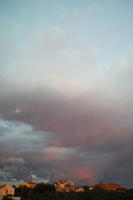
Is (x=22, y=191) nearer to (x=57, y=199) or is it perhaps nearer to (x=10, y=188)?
(x=10, y=188)

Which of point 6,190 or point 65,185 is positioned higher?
point 65,185

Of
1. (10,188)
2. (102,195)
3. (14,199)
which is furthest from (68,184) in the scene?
(102,195)

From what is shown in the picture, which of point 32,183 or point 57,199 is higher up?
point 32,183

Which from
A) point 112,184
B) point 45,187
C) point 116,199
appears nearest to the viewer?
point 116,199

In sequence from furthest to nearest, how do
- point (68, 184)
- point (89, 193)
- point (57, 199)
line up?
point (68, 184) < point (57, 199) < point (89, 193)

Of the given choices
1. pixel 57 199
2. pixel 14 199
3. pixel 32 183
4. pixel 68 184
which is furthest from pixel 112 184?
pixel 57 199

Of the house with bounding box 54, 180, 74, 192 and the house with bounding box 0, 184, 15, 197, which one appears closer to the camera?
the house with bounding box 0, 184, 15, 197

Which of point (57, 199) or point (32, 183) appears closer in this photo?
point (57, 199)

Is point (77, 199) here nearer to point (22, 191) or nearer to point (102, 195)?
point (102, 195)

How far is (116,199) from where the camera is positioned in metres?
37.4

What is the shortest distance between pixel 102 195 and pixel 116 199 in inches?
106

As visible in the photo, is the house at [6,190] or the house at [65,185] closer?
the house at [6,190]

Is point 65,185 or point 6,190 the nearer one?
point 6,190

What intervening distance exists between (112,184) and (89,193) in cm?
9678
